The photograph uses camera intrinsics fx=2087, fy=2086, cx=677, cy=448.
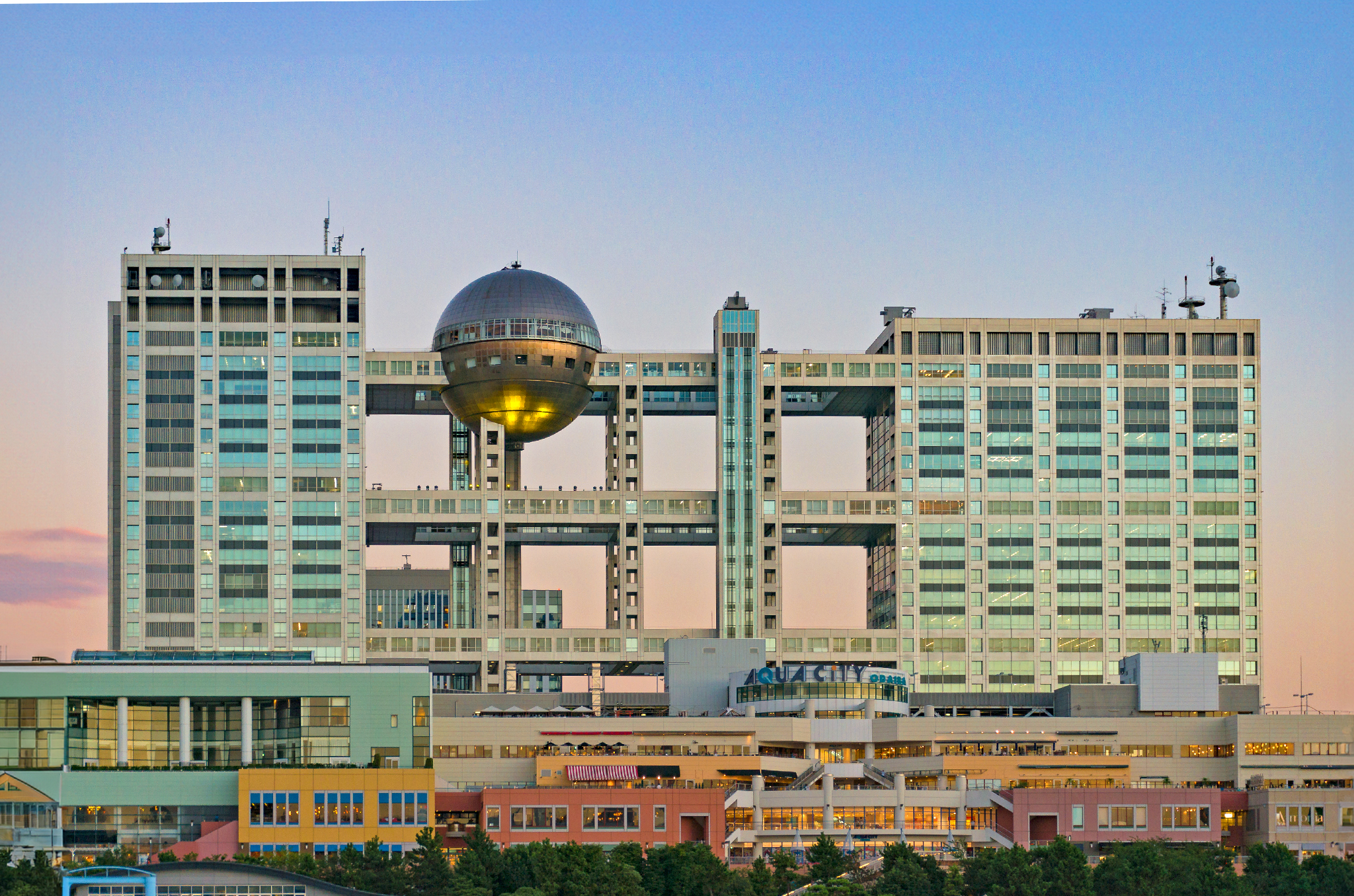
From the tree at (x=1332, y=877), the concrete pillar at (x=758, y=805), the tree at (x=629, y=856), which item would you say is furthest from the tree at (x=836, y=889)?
the concrete pillar at (x=758, y=805)

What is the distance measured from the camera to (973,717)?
19188 cm

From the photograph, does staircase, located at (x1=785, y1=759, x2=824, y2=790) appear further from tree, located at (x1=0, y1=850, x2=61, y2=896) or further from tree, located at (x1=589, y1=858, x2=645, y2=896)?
tree, located at (x1=0, y1=850, x2=61, y2=896)

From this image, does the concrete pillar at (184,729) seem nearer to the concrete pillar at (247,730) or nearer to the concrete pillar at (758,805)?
the concrete pillar at (247,730)

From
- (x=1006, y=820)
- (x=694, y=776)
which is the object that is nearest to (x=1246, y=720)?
(x=1006, y=820)

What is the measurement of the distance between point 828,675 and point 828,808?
27530 millimetres

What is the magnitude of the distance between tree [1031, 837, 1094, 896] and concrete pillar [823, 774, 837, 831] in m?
30.8

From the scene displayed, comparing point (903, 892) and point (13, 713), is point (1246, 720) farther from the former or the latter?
point (13, 713)

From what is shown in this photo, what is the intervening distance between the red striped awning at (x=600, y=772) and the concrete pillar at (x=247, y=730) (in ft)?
89.1

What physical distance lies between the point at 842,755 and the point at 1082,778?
2269 cm

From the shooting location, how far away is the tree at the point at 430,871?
12794 cm

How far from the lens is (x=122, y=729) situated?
155m

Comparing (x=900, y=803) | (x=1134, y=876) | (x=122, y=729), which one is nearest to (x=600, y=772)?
(x=900, y=803)

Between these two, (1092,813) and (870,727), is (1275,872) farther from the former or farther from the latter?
(870,727)

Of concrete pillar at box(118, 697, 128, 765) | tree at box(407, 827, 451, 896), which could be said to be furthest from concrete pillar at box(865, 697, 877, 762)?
concrete pillar at box(118, 697, 128, 765)
